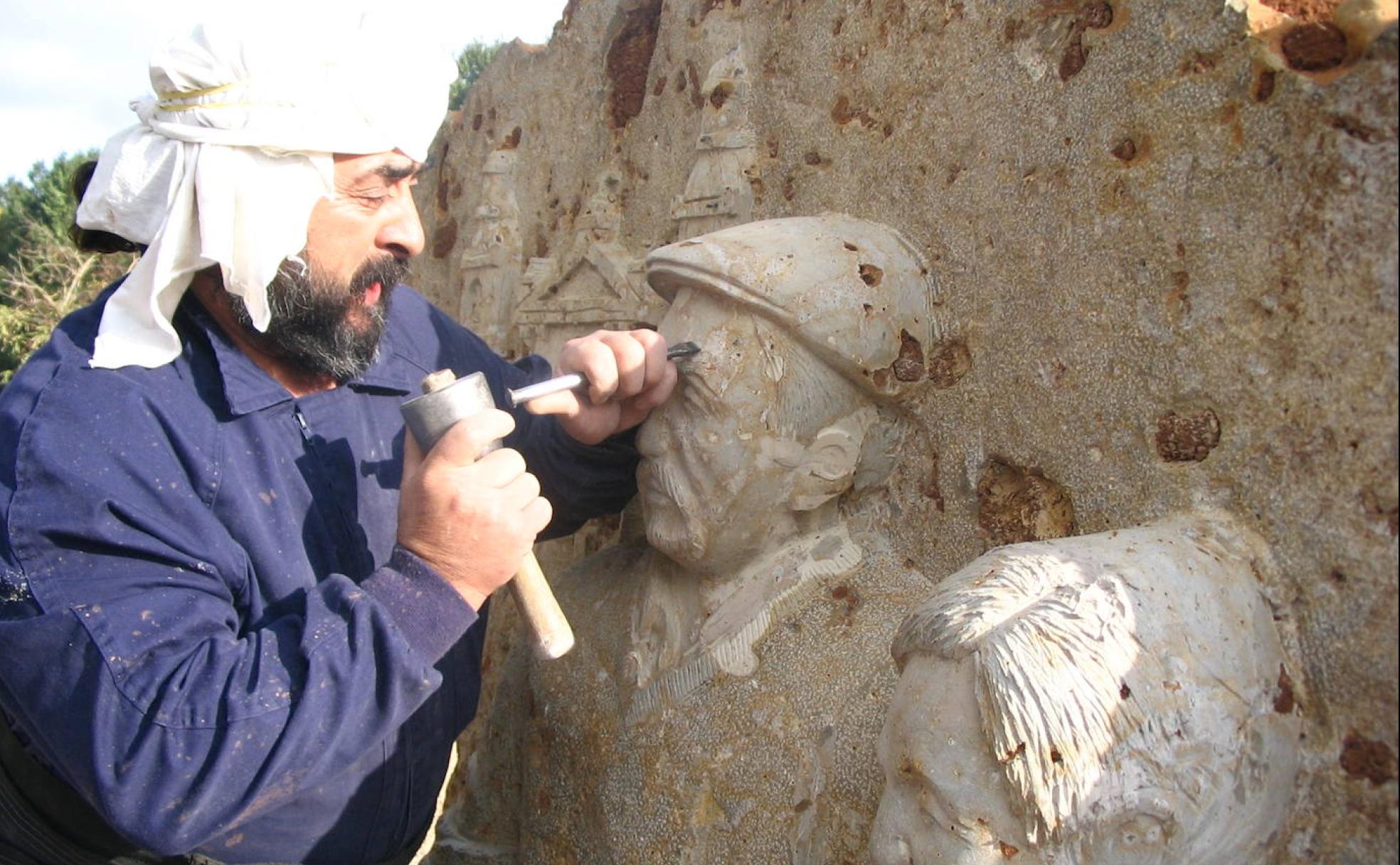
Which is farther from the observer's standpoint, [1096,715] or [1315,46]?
[1315,46]

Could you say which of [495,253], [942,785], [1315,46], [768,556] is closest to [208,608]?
[768,556]

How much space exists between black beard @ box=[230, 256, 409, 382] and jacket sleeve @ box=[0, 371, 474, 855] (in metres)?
0.33

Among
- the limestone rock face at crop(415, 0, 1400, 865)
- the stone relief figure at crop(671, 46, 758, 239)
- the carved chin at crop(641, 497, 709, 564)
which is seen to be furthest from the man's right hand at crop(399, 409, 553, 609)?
the stone relief figure at crop(671, 46, 758, 239)

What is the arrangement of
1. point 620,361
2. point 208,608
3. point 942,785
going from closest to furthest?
point 942,785, point 208,608, point 620,361

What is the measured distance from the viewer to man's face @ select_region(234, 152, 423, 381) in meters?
2.20

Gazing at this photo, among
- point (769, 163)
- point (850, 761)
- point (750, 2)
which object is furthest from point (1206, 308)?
point (750, 2)

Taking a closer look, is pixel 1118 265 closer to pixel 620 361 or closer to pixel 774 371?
pixel 774 371

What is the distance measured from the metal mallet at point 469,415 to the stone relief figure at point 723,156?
944 mm

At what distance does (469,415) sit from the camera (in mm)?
2002

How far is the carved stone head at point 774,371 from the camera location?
2182mm

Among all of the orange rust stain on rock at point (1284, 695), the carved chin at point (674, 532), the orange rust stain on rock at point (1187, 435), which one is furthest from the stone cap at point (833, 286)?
the orange rust stain on rock at point (1284, 695)

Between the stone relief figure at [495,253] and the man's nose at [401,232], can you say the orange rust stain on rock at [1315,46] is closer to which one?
the man's nose at [401,232]

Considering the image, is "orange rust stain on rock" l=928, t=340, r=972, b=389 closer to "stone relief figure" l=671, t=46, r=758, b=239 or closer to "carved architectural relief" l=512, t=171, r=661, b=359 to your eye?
"stone relief figure" l=671, t=46, r=758, b=239

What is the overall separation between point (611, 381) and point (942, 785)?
3.28ft
